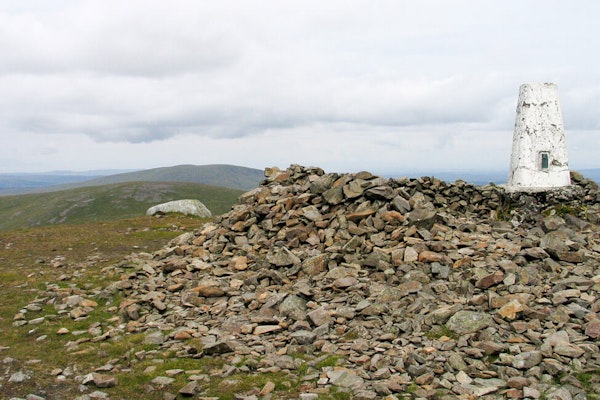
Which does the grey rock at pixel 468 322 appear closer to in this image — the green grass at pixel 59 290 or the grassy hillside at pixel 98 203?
the green grass at pixel 59 290

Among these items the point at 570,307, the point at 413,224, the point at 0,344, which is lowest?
the point at 0,344

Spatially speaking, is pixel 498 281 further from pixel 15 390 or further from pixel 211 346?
pixel 15 390

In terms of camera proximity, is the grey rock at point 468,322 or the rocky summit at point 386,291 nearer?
the rocky summit at point 386,291

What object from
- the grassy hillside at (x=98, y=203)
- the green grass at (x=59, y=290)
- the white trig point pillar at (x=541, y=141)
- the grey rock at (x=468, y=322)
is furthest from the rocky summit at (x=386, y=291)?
the grassy hillside at (x=98, y=203)

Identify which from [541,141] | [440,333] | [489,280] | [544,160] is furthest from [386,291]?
[541,141]

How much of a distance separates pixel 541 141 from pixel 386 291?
11.4m

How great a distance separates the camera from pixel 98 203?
17238 centimetres

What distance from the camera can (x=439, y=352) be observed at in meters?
10.3

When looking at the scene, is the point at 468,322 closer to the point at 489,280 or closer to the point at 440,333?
the point at 440,333

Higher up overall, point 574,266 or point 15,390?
point 574,266

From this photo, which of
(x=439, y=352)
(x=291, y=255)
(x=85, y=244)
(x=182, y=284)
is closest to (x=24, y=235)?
(x=85, y=244)

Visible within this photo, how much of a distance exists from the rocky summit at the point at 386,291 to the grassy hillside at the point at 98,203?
136 meters

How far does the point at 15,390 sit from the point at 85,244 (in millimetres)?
19071

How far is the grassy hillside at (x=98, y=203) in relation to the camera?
15738 cm
